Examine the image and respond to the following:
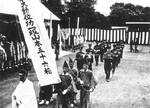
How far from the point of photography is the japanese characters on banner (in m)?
6.42

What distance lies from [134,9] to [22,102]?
277 ft

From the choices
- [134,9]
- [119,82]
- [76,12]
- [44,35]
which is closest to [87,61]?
[119,82]

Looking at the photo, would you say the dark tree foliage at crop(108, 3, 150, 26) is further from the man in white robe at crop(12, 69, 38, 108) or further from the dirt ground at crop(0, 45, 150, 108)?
the man in white robe at crop(12, 69, 38, 108)

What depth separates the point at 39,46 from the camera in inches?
259

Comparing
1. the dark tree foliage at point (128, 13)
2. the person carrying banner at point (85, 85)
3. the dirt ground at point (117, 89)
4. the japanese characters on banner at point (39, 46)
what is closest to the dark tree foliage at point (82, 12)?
the dark tree foliage at point (128, 13)

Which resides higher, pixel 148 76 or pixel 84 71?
pixel 84 71

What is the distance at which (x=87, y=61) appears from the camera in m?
12.7

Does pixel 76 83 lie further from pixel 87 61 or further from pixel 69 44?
pixel 69 44

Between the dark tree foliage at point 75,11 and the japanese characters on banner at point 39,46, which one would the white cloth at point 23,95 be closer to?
the japanese characters on banner at point 39,46

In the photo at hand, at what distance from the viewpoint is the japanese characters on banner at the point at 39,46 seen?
642cm

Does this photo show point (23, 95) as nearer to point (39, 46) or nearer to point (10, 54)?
point (39, 46)

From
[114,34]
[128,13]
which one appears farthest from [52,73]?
[128,13]

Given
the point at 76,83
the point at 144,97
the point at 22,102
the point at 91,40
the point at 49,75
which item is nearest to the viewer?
the point at 22,102

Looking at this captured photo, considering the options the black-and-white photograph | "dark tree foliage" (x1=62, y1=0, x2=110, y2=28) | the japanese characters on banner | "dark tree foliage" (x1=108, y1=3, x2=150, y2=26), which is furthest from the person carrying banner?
"dark tree foliage" (x1=108, y1=3, x2=150, y2=26)
